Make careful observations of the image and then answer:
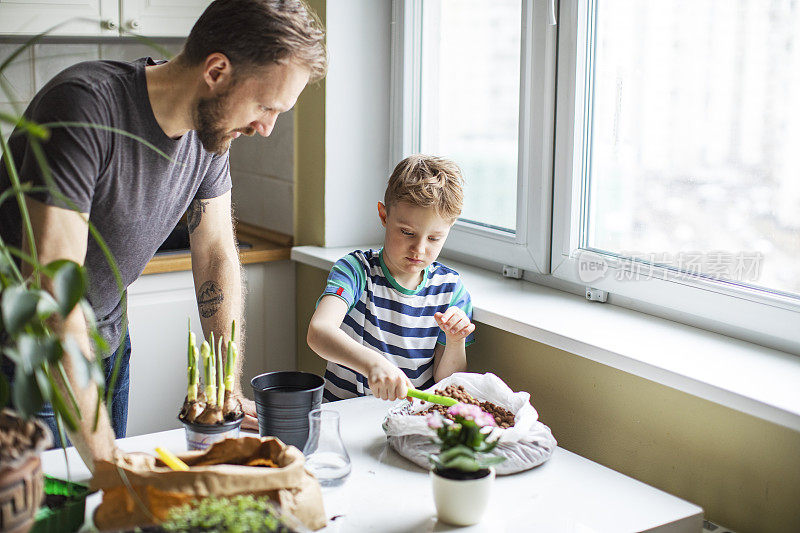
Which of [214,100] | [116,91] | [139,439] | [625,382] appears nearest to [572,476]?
[625,382]

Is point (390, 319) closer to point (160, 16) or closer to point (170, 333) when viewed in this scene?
point (170, 333)

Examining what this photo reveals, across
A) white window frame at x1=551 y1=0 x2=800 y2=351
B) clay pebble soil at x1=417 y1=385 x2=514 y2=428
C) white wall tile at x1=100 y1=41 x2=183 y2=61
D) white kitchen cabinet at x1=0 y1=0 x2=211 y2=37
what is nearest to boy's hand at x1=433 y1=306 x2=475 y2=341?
clay pebble soil at x1=417 y1=385 x2=514 y2=428

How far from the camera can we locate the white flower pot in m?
1.16

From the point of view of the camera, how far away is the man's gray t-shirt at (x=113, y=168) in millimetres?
1366

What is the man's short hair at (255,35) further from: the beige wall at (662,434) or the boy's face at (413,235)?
the beige wall at (662,434)

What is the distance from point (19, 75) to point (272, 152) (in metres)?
0.82

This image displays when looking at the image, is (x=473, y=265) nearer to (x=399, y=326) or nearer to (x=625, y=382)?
(x=399, y=326)

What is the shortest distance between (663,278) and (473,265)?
66cm

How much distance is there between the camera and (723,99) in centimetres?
160

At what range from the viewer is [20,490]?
0.90 metres

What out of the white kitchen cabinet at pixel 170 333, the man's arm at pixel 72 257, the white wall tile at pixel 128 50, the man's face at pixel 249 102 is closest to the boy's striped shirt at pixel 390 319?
the man's face at pixel 249 102

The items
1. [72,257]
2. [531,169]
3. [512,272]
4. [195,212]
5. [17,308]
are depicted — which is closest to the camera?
[17,308]

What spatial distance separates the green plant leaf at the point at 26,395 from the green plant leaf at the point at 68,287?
81mm

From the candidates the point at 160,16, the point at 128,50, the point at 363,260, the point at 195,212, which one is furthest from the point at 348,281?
the point at 128,50
